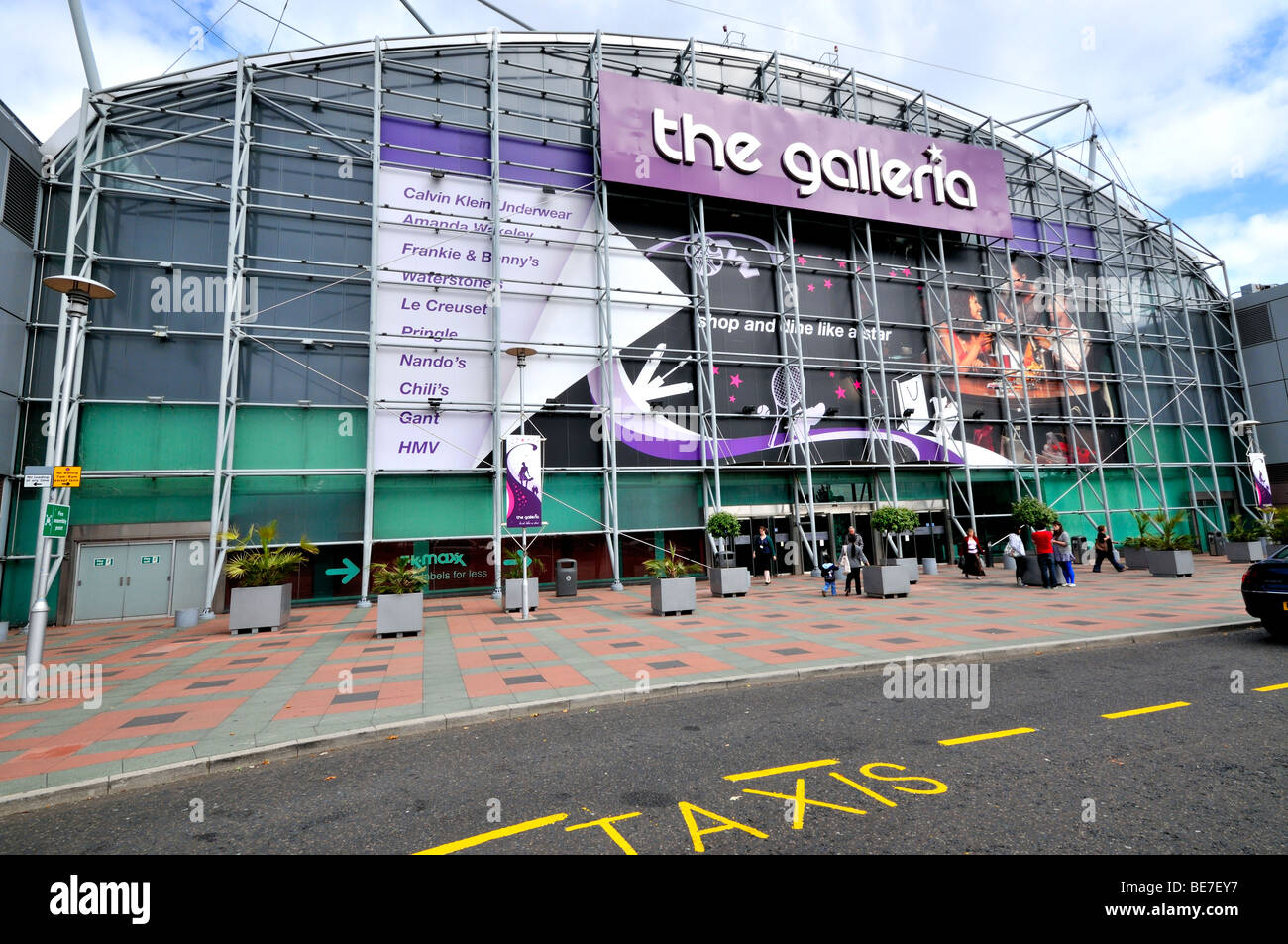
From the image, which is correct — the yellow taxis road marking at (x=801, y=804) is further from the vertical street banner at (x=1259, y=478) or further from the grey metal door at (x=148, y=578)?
the vertical street banner at (x=1259, y=478)

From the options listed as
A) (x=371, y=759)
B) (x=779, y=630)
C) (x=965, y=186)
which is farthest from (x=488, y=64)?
(x=371, y=759)

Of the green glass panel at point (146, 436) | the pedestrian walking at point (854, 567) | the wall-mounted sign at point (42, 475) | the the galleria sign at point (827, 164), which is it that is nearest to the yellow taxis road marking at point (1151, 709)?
the pedestrian walking at point (854, 567)

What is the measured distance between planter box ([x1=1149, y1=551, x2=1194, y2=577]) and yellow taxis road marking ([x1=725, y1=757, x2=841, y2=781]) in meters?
19.2

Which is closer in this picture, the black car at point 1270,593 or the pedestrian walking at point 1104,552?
the black car at point 1270,593

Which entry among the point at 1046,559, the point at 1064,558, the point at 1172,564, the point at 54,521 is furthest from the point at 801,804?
the point at 1172,564

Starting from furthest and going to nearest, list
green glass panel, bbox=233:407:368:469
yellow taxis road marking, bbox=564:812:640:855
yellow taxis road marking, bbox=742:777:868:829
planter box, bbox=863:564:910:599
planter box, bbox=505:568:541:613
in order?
1. green glass panel, bbox=233:407:368:469
2. planter box, bbox=863:564:910:599
3. planter box, bbox=505:568:541:613
4. yellow taxis road marking, bbox=742:777:868:829
5. yellow taxis road marking, bbox=564:812:640:855

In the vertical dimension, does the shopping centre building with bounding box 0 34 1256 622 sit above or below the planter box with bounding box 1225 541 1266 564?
above

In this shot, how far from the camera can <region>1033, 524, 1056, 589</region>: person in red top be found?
54.0ft

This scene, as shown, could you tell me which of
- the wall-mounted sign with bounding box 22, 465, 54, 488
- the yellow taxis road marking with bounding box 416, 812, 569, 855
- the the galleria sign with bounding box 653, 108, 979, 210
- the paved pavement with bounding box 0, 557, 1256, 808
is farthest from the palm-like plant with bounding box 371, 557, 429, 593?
the the galleria sign with bounding box 653, 108, 979, 210

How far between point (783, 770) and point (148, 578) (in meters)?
19.7

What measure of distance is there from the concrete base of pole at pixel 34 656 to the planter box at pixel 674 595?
33.7 feet

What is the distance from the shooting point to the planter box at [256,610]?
13.5 m

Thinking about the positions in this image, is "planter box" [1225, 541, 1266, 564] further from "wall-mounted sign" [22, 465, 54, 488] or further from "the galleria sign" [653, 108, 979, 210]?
"wall-mounted sign" [22, 465, 54, 488]
